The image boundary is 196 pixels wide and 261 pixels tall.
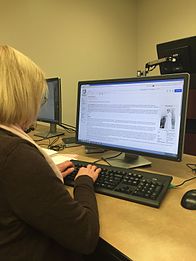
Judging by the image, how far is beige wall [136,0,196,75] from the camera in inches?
133

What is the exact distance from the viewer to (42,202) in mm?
650

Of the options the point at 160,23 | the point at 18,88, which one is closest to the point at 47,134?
the point at 18,88

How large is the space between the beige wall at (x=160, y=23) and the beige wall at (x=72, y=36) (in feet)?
0.40

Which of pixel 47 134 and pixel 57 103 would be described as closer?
pixel 57 103

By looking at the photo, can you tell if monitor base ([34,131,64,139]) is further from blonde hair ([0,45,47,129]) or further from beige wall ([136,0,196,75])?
beige wall ([136,0,196,75])

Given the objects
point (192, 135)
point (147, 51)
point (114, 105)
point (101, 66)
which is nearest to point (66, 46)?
point (101, 66)

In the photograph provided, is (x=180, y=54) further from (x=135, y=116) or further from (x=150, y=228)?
(x=150, y=228)

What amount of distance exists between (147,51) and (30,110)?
3524 millimetres

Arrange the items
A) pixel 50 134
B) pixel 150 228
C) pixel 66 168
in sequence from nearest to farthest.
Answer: pixel 150 228
pixel 66 168
pixel 50 134

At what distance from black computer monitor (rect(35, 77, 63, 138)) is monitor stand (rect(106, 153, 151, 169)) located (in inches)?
33.4

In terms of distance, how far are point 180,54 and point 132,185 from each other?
1122mm

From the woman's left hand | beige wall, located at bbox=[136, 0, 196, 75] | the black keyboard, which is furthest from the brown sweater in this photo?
beige wall, located at bbox=[136, 0, 196, 75]

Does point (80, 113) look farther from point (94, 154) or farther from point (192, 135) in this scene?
point (192, 135)

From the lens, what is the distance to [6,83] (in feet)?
2.35
